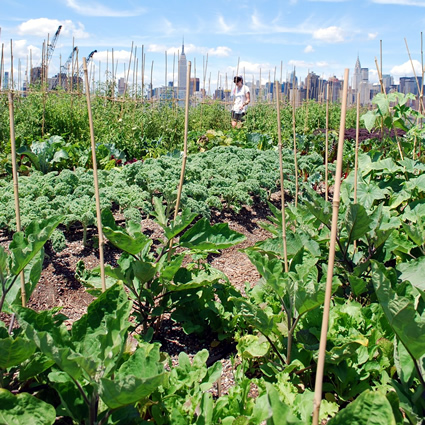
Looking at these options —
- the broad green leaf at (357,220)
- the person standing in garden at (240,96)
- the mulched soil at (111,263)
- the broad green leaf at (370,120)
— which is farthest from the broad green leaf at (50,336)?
the person standing in garden at (240,96)

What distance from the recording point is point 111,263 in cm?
335

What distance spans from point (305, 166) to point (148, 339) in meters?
3.96

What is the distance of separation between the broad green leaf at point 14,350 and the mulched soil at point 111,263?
0.83 metres

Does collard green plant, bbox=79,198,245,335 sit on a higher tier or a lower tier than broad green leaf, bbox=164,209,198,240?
lower

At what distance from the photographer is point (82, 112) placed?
363 inches

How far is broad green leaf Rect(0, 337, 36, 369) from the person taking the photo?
1437 millimetres

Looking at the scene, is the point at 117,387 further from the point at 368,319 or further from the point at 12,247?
the point at 368,319

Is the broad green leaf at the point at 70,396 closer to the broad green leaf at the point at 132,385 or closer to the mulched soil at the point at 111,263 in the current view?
the broad green leaf at the point at 132,385

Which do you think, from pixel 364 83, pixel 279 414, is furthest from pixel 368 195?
pixel 364 83

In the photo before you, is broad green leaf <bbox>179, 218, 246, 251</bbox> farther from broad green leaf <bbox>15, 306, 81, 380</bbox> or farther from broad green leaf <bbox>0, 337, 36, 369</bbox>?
broad green leaf <bbox>0, 337, 36, 369</bbox>

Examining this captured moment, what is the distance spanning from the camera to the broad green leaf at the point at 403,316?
1410 millimetres

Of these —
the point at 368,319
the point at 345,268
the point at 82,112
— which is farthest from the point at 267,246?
the point at 82,112

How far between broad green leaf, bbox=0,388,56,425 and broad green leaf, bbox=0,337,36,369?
0.10 metres


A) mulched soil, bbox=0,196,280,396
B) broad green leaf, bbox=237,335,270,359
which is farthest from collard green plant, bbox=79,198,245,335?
broad green leaf, bbox=237,335,270,359
